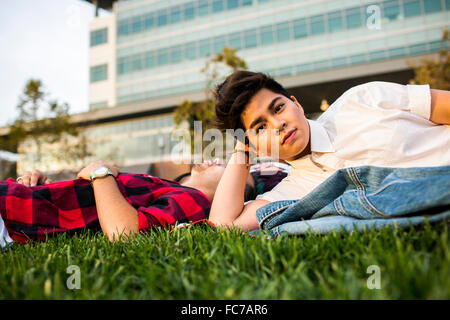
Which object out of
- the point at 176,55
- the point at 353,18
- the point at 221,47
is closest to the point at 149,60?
the point at 176,55

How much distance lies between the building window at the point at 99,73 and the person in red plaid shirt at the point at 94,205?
29.0 m

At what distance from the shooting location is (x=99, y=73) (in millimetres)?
29516

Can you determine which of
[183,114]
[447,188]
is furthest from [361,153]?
[183,114]

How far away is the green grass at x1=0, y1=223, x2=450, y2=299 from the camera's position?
2.96 ft

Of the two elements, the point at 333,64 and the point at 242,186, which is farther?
the point at 333,64

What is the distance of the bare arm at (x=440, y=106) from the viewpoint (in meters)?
2.10

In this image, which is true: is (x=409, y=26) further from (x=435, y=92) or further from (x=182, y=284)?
(x=182, y=284)

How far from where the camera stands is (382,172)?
5.35 feet

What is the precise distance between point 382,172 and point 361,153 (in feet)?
1.59

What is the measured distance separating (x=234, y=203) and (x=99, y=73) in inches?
1196

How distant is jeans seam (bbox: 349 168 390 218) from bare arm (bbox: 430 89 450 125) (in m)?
0.87

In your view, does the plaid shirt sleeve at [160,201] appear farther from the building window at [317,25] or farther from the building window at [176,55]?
the building window at [176,55]

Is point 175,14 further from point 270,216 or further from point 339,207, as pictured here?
point 339,207

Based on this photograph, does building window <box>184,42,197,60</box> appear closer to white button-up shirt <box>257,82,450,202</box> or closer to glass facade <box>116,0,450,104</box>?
glass facade <box>116,0,450,104</box>
